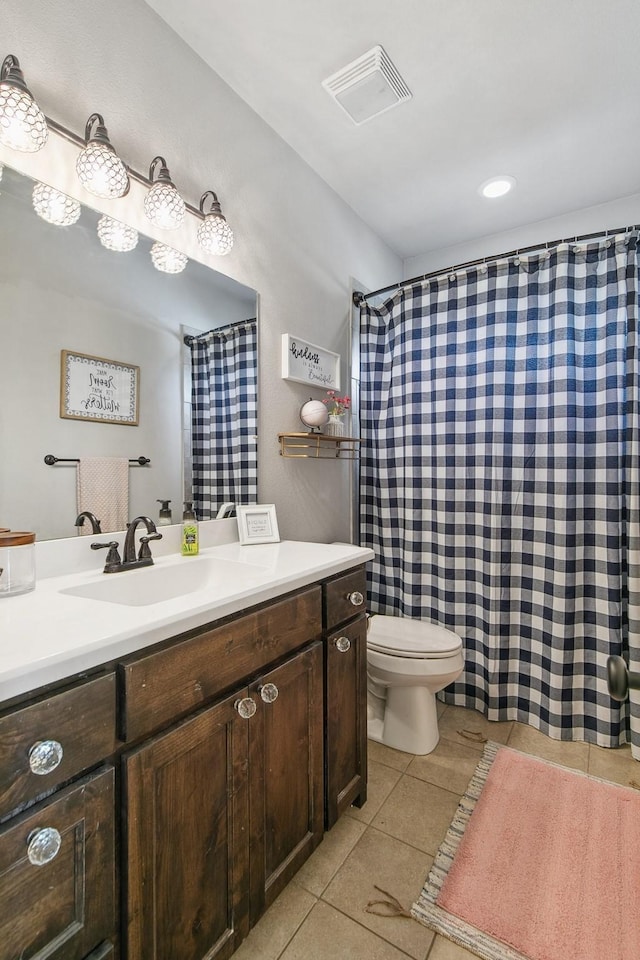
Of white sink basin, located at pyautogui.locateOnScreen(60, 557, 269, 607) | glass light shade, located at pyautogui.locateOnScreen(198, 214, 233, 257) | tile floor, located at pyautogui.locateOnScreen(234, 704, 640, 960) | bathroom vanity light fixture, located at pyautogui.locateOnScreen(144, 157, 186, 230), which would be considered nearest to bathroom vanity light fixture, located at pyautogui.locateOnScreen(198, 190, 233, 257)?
glass light shade, located at pyautogui.locateOnScreen(198, 214, 233, 257)

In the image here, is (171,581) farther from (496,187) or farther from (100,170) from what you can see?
(496,187)

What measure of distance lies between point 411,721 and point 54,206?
2.10 metres

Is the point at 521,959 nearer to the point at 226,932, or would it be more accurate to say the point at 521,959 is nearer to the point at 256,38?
the point at 226,932

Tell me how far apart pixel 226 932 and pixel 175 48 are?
95.7 inches

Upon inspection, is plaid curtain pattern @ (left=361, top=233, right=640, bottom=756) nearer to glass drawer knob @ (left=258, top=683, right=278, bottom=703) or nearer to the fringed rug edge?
the fringed rug edge

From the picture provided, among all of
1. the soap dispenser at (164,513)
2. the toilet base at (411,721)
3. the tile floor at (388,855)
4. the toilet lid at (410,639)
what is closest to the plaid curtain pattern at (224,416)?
the soap dispenser at (164,513)

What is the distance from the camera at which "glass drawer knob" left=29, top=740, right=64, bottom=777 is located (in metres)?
0.62

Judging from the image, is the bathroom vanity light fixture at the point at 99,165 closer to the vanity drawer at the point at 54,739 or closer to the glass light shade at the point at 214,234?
the glass light shade at the point at 214,234

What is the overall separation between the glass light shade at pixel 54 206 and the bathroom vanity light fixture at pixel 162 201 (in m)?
0.21

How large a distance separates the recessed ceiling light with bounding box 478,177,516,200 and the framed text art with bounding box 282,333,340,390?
1107mm

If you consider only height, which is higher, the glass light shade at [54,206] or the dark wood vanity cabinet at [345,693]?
the glass light shade at [54,206]

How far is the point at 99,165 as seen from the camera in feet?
3.72

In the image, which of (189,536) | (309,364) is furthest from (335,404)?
(189,536)

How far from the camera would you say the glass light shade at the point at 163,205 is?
129 cm
